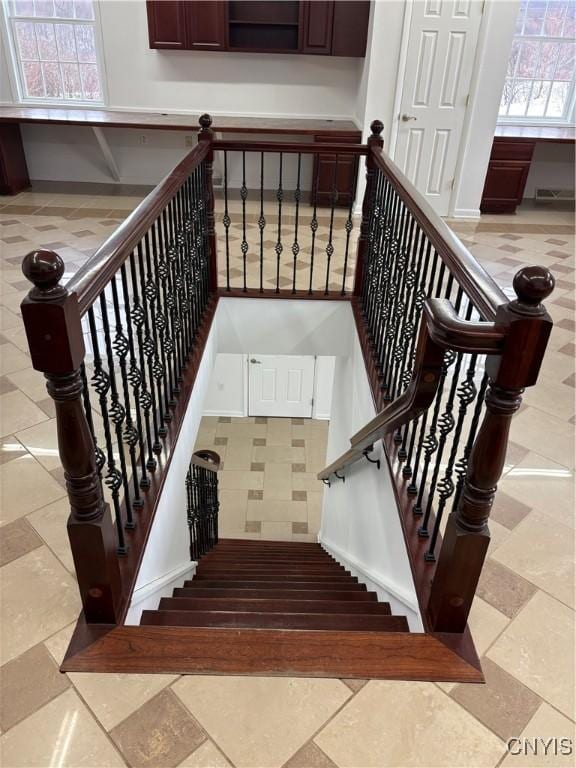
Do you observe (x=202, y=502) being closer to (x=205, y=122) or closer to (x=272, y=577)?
(x=272, y=577)

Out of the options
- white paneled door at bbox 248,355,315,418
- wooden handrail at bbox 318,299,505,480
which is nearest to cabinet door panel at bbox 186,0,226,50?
white paneled door at bbox 248,355,315,418

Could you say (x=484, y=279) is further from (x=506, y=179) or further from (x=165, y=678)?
(x=506, y=179)

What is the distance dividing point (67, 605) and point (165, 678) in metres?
0.44

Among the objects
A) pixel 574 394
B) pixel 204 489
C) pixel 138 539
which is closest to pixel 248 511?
pixel 204 489

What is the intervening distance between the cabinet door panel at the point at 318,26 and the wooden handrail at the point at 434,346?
17.1ft

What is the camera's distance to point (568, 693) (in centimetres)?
156

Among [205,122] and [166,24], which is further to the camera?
[166,24]

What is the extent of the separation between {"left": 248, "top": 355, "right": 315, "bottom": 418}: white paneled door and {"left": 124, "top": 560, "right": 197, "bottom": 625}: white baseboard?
4540mm

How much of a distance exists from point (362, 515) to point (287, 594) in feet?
2.48

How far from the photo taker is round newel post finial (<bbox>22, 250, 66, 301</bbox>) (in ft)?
3.70

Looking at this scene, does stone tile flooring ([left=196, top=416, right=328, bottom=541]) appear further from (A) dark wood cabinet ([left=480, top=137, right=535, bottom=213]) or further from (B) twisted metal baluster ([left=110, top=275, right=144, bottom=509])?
(B) twisted metal baluster ([left=110, top=275, right=144, bottom=509])

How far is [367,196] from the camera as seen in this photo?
3.43m

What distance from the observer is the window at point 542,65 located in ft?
19.9

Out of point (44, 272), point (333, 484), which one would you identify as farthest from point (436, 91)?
point (44, 272)
